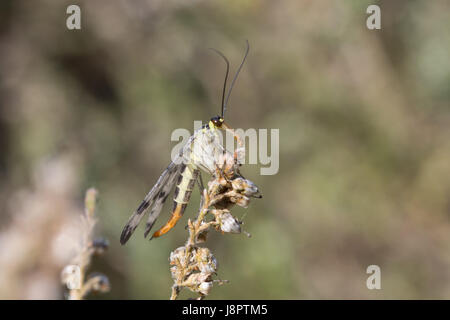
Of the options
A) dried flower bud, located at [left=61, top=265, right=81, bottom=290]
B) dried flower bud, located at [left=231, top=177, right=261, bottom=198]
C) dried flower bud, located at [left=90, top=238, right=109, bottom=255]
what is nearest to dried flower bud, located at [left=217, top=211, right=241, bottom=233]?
dried flower bud, located at [left=231, top=177, right=261, bottom=198]

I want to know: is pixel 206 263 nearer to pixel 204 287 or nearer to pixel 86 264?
pixel 204 287

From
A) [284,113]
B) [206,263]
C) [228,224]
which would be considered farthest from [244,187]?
[284,113]

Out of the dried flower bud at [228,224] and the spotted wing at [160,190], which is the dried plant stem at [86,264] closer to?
the dried flower bud at [228,224]

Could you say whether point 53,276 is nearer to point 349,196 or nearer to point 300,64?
point 349,196

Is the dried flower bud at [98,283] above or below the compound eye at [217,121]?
below

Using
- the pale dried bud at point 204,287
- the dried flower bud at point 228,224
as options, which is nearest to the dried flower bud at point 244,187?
the dried flower bud at point 228,224

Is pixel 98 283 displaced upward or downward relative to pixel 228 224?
downward

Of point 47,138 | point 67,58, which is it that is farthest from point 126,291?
point 67,58

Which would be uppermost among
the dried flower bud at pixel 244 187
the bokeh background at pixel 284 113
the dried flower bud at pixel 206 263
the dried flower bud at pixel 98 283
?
the bokeh background at pixel 284 113
